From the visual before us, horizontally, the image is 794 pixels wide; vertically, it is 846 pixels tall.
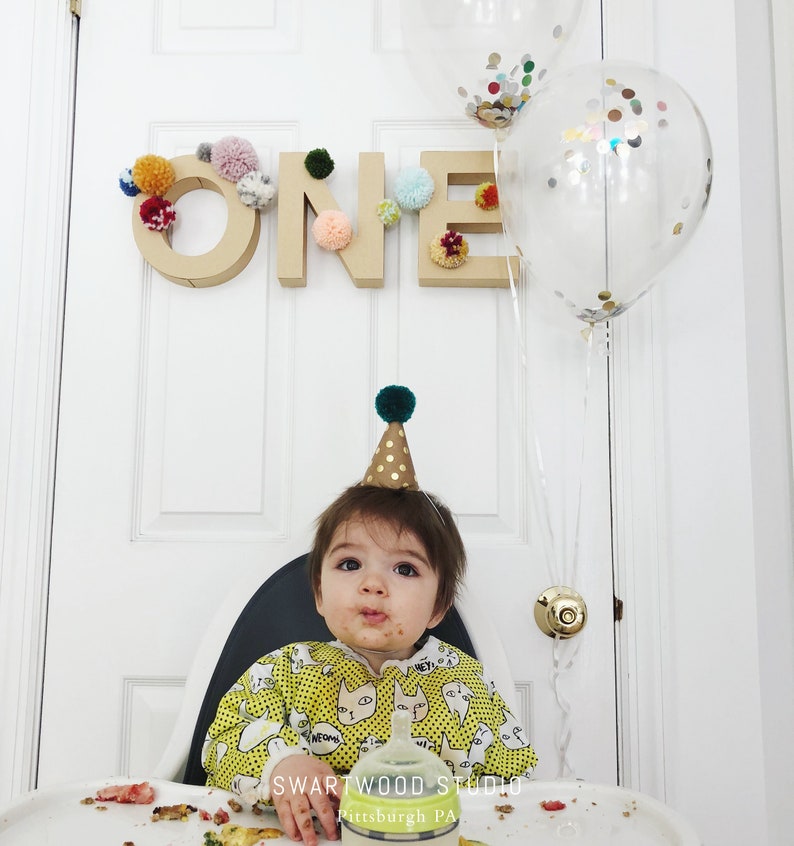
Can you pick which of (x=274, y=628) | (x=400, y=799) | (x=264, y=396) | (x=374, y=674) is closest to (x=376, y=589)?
(x=374, y=674)

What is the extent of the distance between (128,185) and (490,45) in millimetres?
694

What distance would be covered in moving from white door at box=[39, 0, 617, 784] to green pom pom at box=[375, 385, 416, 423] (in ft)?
0.93

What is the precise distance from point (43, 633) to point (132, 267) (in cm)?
70

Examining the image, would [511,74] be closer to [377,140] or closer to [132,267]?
[377,140]

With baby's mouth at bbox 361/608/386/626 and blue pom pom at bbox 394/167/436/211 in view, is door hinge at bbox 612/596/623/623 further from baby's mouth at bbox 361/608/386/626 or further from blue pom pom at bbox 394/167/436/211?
blue pom pom at bbox 394/167/436/211

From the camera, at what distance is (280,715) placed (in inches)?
39.6

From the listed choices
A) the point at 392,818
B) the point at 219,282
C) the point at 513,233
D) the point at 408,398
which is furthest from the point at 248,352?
the point at 392,818

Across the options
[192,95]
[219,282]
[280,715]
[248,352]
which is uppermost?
[192,95]

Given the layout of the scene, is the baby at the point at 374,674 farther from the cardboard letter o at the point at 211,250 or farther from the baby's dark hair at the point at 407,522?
the cardboard letter o at the point at 211,250

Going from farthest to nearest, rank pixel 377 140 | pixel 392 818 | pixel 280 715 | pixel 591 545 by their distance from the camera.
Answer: pixel 377 140, pixel 591 545, pixel 280 715, pixel 392 818

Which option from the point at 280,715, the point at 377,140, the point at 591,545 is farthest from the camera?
the point at 377,140

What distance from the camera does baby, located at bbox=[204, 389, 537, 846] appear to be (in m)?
0.98

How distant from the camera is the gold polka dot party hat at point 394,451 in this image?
1.14m

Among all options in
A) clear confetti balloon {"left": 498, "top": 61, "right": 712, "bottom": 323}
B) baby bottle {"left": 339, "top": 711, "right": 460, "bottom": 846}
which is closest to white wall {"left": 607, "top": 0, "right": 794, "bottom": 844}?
clear confetti balloon {"left": 498, "top": 61, "right": 712, "bottom": 323}
